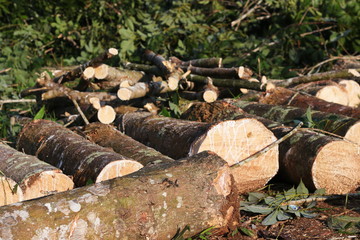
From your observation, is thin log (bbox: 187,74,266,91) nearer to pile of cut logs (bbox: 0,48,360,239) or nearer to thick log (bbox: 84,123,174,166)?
pile of cut logs (bbox: 0,48,360,239)

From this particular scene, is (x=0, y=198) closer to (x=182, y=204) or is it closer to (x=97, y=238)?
(x=97, y=238)

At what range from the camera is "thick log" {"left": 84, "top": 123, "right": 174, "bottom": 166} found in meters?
3.61

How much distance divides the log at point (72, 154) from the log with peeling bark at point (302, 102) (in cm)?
202

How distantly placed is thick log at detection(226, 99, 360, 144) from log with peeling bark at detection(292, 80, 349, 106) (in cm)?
77

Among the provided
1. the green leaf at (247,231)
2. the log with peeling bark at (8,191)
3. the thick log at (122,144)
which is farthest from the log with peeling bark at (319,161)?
the log with peeling bark at (8,191)

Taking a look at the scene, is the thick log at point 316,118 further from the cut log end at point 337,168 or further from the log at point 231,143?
the log at point 231,143

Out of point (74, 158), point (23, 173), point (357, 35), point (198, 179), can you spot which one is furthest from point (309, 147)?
point (357, 35)

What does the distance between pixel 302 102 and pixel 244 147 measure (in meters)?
1.52

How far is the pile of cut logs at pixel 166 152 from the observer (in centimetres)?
263

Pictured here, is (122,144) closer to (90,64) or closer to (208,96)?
(208,96)

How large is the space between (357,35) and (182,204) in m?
5.44

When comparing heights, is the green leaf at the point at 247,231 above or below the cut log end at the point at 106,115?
below

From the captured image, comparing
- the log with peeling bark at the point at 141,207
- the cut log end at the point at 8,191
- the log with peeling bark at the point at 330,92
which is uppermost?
the log with peeling bark at the point at 141,207

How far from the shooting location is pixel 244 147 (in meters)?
3.70
